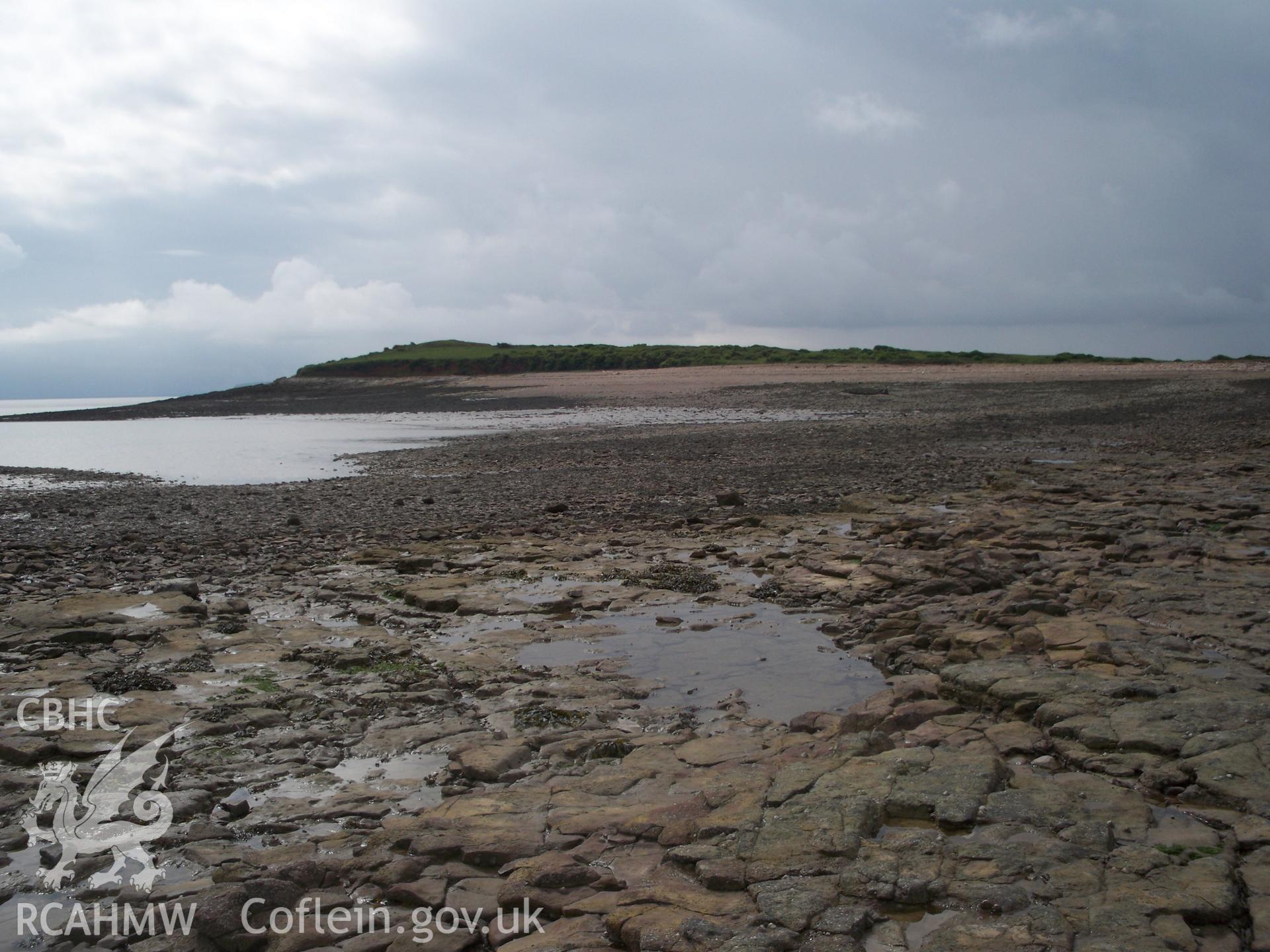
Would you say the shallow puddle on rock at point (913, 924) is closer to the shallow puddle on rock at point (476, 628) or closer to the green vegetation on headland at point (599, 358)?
the shallow puddle on rock at point (476, 628)

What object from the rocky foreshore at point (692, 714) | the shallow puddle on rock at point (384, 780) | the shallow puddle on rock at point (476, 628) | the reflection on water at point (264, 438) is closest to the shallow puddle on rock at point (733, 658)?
the rocky foreshore at point (692, 714)

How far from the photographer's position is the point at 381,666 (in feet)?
30.0

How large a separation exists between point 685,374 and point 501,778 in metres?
64.3

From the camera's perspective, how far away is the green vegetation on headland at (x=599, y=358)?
7588cm

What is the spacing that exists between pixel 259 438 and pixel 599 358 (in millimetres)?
55246

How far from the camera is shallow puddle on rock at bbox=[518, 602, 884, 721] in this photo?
8273mm

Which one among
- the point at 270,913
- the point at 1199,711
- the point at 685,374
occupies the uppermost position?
the point at 685,374

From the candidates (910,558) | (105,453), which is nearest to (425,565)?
(910,558)

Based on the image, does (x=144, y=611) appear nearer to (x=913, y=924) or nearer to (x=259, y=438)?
(x=913, y=924)

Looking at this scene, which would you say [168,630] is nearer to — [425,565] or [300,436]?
[425,565]

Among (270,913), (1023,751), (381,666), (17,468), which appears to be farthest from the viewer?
(17,468)

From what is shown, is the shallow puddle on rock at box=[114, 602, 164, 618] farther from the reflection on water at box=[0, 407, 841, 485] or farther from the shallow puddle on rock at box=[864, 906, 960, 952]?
the reflection on water at box=[0, 407, 841, 485]

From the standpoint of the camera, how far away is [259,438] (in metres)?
40.6

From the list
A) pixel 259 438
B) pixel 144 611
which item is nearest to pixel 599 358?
pixel 259 438
